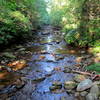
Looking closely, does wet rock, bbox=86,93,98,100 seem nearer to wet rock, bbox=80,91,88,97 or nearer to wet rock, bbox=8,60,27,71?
wet rock, bbox=80,91,88,97

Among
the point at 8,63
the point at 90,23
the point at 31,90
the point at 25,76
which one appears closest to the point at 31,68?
the point at 25,76

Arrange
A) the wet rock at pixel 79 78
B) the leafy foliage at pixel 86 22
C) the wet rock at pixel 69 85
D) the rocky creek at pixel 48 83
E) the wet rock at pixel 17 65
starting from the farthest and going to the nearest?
the leafy foliage at pixel 86 22, the wet rock at pixel 17 65, the wet rock at pixel 79 78, the wet rock at pixel 69 85, the rocky creek at pixel 48 83

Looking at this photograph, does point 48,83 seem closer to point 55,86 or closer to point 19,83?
point 55,86

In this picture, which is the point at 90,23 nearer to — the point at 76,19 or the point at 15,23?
the point at 76,19

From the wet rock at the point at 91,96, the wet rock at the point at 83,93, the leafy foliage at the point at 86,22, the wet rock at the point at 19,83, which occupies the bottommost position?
the wet rock at the point at 19,83

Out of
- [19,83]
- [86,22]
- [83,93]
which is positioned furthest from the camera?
[86,22]

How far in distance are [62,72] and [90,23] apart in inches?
223

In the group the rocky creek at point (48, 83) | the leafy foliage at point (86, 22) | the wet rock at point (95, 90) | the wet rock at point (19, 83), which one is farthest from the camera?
the leafy foliage at point (86, 22)

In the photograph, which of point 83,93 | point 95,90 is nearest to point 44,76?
point 83,93

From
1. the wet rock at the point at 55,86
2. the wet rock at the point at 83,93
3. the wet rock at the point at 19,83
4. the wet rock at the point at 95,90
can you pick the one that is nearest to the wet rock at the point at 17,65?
the wet rock at the point at 19,83

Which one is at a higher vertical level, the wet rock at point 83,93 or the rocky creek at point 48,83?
the wet rock at point 83,93

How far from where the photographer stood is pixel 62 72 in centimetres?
692

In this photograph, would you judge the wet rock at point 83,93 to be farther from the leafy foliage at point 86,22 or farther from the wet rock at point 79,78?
the leafy foliage at point 86,22

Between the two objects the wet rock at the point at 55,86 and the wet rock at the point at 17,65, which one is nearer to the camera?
the wet rock at the point at 55,86
